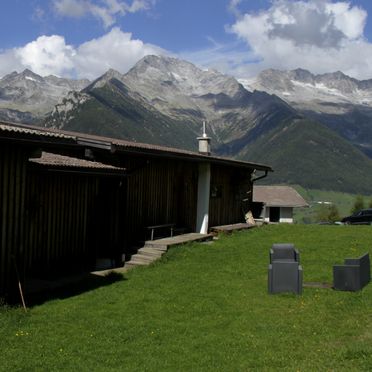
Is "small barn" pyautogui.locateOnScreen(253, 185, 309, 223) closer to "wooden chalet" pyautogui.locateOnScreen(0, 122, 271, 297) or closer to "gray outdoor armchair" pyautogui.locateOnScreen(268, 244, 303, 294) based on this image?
"wooden chalet" pyautogui.locateOnScreen(0, 122, 271, 297)

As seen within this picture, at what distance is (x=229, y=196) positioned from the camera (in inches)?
972

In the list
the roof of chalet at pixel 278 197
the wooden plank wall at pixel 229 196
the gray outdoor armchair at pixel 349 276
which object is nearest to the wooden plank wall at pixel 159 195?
the wooden plank wall at pixel 229 196

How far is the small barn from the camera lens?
61.0 m

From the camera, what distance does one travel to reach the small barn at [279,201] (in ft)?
200

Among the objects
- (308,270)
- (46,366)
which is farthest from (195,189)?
(46,366)

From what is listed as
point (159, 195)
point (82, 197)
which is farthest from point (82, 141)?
point (159, 195)

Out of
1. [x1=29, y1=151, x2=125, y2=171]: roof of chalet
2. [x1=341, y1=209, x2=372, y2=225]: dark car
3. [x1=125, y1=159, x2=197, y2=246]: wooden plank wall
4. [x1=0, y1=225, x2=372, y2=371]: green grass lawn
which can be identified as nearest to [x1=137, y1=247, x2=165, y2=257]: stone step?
[x1=125, y1=159, x2=197, y2=246]: wooden plank wall

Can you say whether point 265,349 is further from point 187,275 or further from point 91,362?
point 187,275

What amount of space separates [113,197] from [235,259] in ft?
13.5

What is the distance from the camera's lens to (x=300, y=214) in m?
152

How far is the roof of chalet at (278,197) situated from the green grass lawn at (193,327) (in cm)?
4744

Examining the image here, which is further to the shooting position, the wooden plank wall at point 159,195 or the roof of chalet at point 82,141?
the wooden plank wall at point 159,195

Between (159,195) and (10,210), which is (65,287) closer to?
(10,210)

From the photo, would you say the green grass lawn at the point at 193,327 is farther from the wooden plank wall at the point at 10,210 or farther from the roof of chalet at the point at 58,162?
the roof of chalet at the point at 58,162
